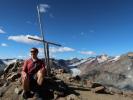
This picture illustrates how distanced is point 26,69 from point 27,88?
109cm

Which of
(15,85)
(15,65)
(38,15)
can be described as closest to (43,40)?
(38,15)

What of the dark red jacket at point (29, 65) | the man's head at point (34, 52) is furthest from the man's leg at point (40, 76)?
the man's head at point (34, 52)

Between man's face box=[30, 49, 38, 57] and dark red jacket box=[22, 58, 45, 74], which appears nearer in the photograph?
man's face box=[30, 49, 38, 57]

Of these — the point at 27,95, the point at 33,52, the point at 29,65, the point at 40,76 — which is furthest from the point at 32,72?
the point at 27,95

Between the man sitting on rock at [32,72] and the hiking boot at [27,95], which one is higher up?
the man sitting on rock at [32,72]

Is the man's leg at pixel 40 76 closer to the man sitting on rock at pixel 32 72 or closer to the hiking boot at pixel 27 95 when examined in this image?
the man sitting on rock at pixel 32 72

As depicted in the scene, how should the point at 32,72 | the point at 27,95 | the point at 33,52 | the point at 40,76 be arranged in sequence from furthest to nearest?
1. the point at 27,95
2. the point at 32,72
3. the point at 33,52
4. the point at 40,76

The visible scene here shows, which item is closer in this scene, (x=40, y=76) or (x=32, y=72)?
(x=40, y=76)

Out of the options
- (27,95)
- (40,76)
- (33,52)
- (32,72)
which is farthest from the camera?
(27,95)

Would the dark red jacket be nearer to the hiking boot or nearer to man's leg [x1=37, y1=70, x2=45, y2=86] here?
man's leg [x1=37, y1=70, x2=45, y2=86]

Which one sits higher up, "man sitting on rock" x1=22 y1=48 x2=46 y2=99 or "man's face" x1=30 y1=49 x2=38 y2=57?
"man's face" x1=30 y1=49 x2=38 y2=57

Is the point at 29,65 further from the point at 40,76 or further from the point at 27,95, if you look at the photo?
the point at 27,95

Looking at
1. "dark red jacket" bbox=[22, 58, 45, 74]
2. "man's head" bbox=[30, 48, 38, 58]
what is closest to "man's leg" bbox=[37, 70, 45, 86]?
"dark red jacket" bbox=[22, 58, 45, 74]

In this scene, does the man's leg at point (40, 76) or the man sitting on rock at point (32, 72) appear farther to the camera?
A: the man sitting on rock at point (32, 72)
